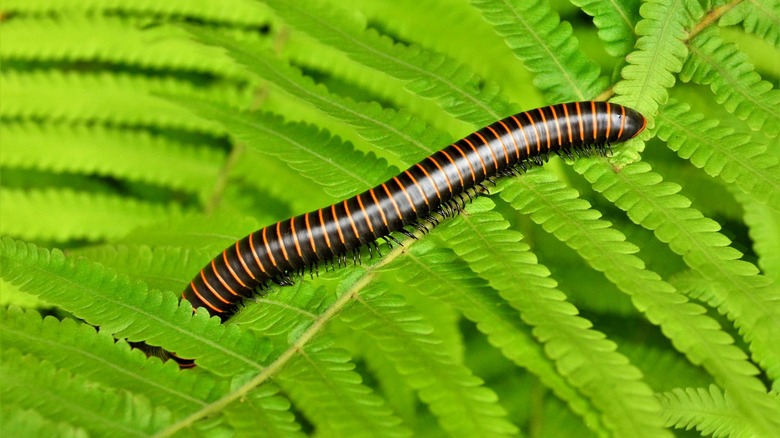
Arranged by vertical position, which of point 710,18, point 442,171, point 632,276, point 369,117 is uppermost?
point 710,18

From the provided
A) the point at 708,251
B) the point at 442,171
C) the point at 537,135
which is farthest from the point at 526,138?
the point at 708,251

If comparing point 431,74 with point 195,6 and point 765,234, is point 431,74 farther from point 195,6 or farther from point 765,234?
point 195,6

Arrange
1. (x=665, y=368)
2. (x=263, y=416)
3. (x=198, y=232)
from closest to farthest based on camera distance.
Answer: (x=263, y=416)
(x=198, y=232)
(x=665, y=368)

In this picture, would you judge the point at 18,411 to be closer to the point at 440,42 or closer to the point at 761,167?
the point at 761,167

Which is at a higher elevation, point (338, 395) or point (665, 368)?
point (338, 395)

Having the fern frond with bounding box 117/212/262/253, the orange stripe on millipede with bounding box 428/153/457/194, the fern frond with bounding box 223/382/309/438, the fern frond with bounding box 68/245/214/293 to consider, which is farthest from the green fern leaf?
the fern frond with bounding box 68/245/214/293

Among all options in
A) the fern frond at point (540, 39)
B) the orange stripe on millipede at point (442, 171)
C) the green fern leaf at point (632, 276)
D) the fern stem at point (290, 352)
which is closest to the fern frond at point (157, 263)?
the fern stem at point (290, 352)
